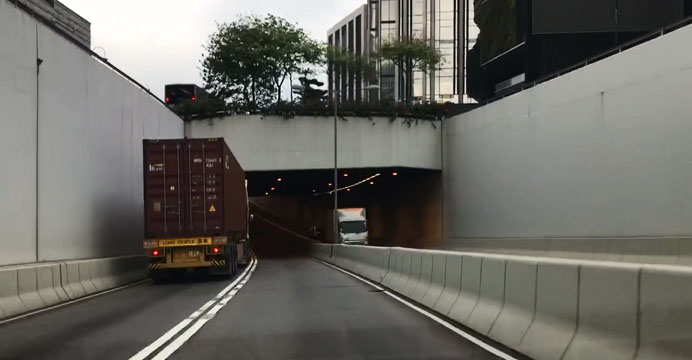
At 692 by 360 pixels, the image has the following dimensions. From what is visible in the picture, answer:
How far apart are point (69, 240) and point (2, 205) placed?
4752 millimetres

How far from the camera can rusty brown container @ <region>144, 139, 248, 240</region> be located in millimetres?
20594

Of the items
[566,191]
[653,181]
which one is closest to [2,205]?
[653,181]

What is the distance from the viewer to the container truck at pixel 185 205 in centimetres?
2050

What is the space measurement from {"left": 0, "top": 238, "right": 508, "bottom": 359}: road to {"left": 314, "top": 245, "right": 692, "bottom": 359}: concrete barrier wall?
579mm

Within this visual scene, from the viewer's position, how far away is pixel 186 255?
20.6m

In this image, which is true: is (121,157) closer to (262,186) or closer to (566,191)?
(566,191)

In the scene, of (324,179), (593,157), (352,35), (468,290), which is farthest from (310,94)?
(352,35)

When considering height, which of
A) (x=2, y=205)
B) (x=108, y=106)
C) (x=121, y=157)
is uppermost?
(x=108, y=106)

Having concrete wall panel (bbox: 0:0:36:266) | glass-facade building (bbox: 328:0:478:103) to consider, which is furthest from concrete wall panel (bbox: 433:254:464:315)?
glass-facade building (bbox: 328:0:478:103)

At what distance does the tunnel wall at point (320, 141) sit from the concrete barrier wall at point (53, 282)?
21.6 metres

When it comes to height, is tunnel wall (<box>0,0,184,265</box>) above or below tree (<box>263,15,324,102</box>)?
below

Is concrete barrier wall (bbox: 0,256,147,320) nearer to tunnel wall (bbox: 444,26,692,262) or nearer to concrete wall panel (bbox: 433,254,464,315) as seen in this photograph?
concrete wall panel (bbox: 433,254,464,315)

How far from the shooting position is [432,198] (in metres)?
46.9

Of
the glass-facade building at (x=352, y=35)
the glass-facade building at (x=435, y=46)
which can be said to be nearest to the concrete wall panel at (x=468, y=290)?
the glass-facade building at (x=435, y=46)
